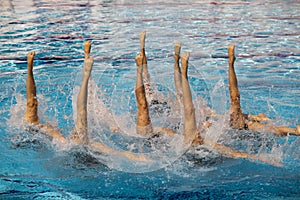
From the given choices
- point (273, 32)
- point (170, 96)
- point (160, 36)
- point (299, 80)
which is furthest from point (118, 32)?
point (170, 96)

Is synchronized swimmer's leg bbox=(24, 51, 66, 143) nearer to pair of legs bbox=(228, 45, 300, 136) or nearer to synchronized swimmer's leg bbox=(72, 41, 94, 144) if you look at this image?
synchronized swimmer's leg bbox=(72, 41, 94, 144)

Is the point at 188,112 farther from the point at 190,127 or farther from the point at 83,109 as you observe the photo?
the point at 83,109

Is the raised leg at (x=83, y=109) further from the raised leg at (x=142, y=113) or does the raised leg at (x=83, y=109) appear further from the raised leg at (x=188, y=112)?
the raised leg at (x=188, y=112)

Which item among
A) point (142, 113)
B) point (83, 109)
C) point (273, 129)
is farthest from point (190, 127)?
point (273, 129)

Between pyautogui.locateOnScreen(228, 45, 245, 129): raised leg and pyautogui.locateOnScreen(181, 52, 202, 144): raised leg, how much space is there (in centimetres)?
56

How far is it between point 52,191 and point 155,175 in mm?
694

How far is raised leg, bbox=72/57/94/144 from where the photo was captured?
2910mm

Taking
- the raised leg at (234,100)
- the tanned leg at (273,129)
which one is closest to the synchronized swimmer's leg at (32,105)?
the raised leg at (234,100)

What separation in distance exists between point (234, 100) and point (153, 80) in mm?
1012

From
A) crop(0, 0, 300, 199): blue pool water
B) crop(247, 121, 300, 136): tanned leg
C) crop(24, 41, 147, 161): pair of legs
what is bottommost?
crop(0, 0, 300, 199): blue pool water

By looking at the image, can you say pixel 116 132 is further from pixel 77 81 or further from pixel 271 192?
pixel 271 192

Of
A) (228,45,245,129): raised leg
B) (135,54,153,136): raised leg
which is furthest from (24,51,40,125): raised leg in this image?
(228,45,245,129): raised leg

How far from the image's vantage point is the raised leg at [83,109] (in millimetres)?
2910

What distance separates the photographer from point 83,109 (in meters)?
3.02
